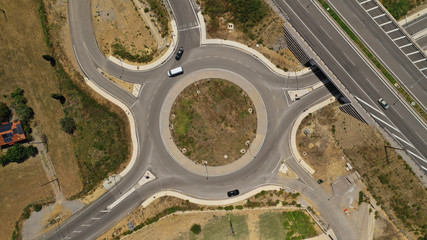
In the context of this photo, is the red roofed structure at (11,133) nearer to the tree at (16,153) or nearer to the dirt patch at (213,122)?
the tree at (16,153)

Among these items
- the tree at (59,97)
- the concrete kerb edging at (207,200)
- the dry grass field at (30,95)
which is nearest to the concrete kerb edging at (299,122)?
the concrete kerb edging at (207,200)

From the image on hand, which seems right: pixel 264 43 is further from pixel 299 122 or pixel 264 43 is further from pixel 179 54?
pixel 299 122

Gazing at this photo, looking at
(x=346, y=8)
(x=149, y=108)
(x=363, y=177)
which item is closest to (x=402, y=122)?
(x=363, y=177)

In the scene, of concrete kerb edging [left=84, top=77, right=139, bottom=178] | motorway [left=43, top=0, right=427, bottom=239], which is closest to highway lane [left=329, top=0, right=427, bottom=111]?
motorway [left=43, top=0, right=427, bottom=239]

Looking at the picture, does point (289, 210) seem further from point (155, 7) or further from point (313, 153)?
point (155, 7)

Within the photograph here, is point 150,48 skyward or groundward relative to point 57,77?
groundward

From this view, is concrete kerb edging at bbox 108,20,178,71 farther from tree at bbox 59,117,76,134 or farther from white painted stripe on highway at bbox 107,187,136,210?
white painted stripe on highway at bbox 107,187,136,210
